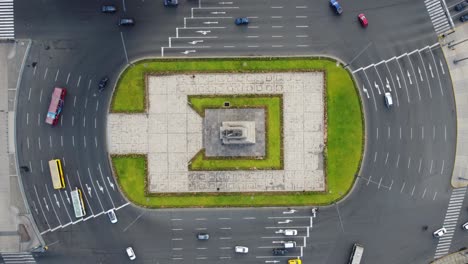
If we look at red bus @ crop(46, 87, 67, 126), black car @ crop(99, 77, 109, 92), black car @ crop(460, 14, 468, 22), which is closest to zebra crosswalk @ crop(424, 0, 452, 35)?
black car @ crop(460, 14, 468, 22)

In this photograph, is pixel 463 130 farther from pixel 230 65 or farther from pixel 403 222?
pixel 230 65

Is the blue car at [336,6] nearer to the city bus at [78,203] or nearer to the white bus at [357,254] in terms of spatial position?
the white bus at [357,254]

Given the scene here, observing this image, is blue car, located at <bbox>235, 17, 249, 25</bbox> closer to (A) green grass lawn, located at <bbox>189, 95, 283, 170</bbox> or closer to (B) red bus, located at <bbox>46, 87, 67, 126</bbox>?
(A) green grass lawn, located at <bbox>189, 95, 283, 170</bbox>

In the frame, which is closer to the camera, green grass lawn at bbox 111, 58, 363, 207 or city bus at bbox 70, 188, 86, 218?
city bus at bbox 70, 188, 86, 218

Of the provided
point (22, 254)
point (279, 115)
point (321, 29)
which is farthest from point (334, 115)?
point (22, 254)

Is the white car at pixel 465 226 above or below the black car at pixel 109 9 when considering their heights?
below

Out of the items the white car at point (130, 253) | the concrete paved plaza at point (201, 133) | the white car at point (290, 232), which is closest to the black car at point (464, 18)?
the concrete paved plaza at point (201, 133)

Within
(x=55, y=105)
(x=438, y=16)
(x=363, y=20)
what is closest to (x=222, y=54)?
(x=363, y=20)
